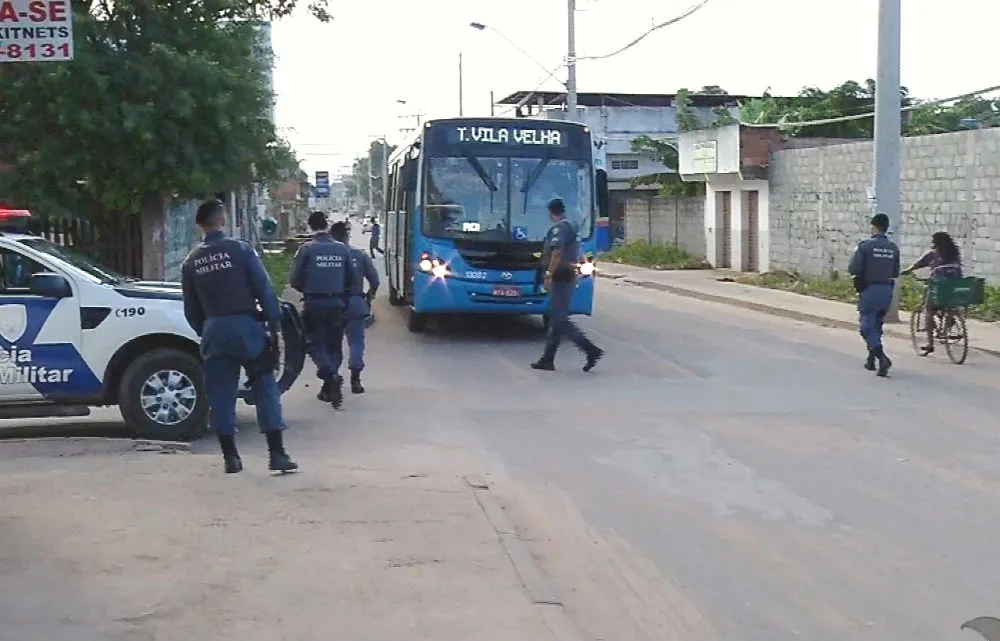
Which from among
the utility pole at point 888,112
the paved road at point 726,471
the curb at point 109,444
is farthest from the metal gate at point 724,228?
the curb at point 109,444

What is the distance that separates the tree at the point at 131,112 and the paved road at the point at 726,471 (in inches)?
166

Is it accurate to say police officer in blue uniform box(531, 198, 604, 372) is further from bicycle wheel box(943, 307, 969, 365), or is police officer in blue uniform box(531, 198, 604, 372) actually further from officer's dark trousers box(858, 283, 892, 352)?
bicycle wheel box(943, 307, 969, 365)

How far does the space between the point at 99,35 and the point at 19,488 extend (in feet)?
36.7

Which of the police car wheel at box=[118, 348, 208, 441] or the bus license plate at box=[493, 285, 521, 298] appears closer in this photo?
the police car wheel at box=[118, 348, 208, 441]

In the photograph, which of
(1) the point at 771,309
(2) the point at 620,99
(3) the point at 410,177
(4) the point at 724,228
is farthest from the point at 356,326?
(2) the point at 620,99

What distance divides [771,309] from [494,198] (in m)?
8.42

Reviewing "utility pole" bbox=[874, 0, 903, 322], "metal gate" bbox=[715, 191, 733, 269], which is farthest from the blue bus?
"metal gate" bbox=[715, 191, 733, 269]

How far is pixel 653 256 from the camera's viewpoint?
39.6m

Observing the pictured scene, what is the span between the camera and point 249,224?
40344 mm

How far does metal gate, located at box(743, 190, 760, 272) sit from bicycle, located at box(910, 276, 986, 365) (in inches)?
631

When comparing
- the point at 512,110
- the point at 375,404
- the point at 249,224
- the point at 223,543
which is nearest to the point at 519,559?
the point at 223,543

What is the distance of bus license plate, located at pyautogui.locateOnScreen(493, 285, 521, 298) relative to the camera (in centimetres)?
1714

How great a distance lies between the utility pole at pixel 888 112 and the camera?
1998 cm

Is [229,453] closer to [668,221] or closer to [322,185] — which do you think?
[668,221]
